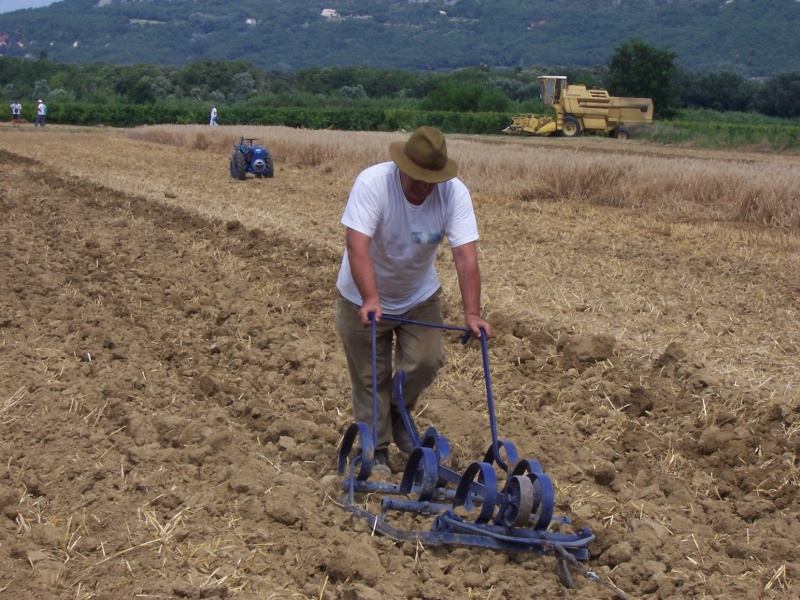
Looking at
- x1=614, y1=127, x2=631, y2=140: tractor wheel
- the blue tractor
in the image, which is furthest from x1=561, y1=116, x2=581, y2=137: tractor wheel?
the blue tractor

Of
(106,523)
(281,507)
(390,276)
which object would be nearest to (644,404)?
(390,276)

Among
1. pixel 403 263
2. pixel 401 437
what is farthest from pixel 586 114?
pixel 403 263

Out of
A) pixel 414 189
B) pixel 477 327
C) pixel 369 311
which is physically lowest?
pixel 477 327

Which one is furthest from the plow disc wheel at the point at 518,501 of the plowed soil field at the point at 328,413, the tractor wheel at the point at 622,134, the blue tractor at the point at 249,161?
the tractor wheel at the point at 622,134

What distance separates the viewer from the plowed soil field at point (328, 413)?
4480mm

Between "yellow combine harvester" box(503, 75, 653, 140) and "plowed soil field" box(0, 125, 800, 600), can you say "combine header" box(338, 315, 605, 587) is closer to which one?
"plowed soil field" box(0, 125, 800, 600)

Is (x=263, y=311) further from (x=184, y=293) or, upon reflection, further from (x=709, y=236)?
(x=709, y=236)

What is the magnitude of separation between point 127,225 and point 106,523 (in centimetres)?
880

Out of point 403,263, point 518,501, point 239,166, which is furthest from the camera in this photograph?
point 239,166

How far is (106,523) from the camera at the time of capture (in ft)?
15.7

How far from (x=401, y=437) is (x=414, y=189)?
66.8 inches

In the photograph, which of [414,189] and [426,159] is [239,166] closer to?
[414,189]

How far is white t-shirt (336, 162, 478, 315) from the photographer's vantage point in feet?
Result: 16.3

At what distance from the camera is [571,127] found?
4719 centimetres
